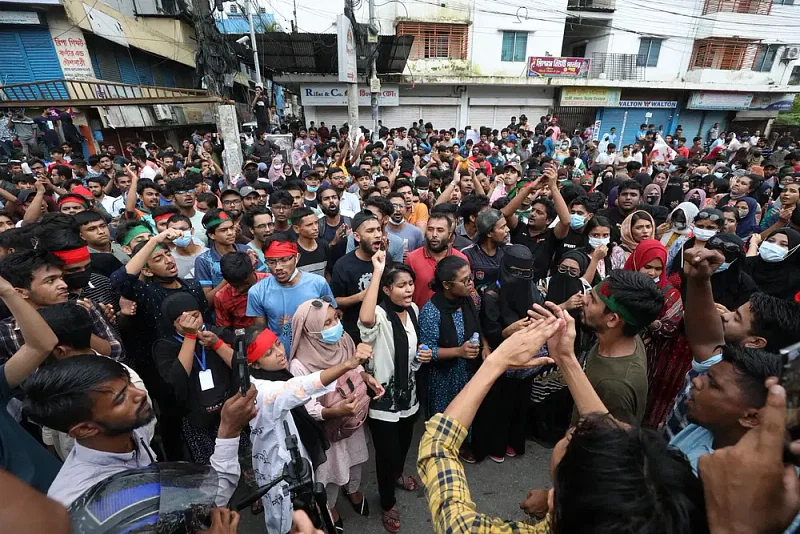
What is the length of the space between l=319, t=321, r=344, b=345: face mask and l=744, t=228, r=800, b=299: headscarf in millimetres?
4109

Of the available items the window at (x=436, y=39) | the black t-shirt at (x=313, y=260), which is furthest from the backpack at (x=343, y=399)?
the window at (x=436, y=39)

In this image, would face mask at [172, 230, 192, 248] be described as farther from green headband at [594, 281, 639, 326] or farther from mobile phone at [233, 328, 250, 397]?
green headband at [594, 281, 639, 326]

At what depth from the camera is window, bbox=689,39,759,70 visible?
23.0 m

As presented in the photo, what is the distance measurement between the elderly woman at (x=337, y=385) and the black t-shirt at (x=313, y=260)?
4.48ft

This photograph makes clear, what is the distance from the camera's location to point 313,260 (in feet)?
12.9

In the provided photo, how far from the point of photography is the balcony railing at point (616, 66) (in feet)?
72.9

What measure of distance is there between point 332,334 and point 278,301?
28.5 inches

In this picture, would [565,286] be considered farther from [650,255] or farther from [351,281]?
[351,281]

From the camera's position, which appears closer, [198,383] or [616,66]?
[198,383]

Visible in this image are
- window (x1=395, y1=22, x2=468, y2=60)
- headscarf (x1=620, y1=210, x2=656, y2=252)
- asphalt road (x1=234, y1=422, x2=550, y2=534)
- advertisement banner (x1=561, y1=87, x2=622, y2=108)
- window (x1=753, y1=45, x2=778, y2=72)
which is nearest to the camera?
asphalt road (x1=234, y1=422, x2=550, y2=534)

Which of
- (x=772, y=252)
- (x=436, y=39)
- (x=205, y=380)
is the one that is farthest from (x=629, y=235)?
(x=436, y=39)

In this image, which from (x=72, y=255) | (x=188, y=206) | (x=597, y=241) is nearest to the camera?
(x=72, y=255)

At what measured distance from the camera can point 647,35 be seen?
72.9 feet

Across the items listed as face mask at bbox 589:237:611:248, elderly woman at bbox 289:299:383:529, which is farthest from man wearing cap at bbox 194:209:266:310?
face mask at bbox 589:237:611:248
